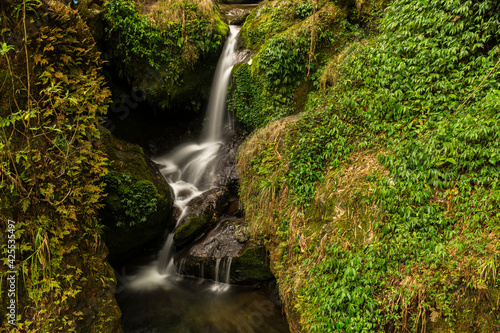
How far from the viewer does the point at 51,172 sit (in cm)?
388

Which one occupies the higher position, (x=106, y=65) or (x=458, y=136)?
(x=106, y=65)

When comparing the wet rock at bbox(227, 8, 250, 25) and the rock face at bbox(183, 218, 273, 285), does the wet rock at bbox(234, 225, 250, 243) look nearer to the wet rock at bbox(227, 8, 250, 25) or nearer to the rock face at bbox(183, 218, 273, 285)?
the rock face at bbox(183, 218, 273, 285)

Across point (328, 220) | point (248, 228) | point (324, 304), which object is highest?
point (328, 220)

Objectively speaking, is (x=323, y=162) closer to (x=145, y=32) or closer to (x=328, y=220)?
(x=328, y=220)

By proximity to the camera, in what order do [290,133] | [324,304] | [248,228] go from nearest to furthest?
[324,304]
[290,133]
[248,228]

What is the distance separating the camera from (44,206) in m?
3.81

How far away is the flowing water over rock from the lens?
16.9 ft

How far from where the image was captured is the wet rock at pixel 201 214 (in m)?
6.77

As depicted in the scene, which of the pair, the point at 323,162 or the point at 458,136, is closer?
the point at 458,136

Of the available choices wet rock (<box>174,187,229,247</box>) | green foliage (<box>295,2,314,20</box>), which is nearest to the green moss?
wet rock (<box>174,187,229,247</box>)

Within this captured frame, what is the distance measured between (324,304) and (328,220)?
3.92 ft

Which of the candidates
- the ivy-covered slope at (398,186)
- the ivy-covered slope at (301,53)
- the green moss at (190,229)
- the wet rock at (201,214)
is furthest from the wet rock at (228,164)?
the ivy-covered slope at (398,186)

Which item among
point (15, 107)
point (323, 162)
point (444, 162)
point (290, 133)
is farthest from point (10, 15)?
point (444, 162)

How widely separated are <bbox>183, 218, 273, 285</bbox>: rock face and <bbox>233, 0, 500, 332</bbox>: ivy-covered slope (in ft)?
1.49
